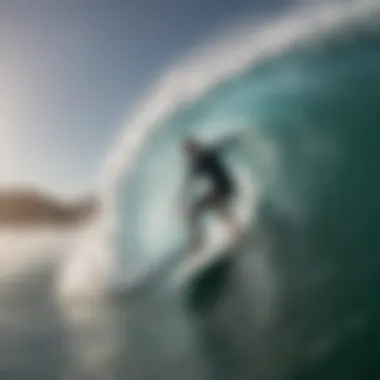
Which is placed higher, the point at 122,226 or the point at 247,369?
the point at 122,226

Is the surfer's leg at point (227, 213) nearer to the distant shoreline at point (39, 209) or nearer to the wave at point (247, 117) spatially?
the wave at point (247, 117)

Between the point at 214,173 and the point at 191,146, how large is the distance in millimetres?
61

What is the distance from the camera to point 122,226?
1.24 metres

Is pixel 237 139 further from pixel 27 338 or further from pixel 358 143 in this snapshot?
pixel 27 338

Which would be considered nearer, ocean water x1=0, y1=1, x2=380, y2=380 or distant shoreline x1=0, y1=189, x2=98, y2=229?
ocean water x1=0, y1=1, x2=380, y2=380

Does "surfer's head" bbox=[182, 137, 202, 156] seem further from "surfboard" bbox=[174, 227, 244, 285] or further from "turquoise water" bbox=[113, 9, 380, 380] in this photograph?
"surfboard" bbox=[174, 227, 244, 285]

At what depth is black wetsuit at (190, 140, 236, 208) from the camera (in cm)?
119

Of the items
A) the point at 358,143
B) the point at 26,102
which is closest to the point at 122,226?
the point at 26,102

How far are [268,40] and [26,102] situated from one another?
1.41 feet

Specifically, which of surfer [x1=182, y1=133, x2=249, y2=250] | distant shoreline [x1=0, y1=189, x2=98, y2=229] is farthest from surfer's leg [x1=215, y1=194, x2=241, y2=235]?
distant shoreline [x1=0, y1=189, x2=98, y2=229]

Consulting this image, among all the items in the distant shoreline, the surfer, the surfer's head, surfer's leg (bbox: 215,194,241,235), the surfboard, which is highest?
the distant shoreline

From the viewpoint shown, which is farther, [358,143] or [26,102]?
[26,102]

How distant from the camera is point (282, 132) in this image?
1.18m

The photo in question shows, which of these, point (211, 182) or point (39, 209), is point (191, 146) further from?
point (39, 209)
